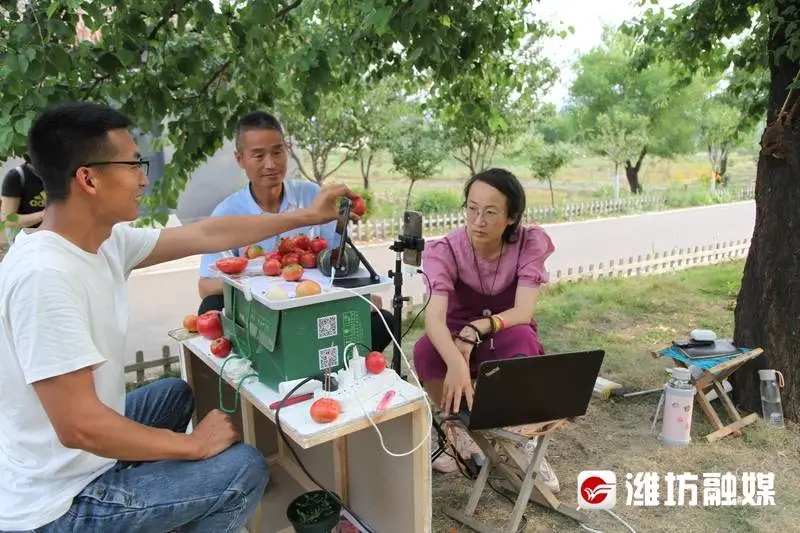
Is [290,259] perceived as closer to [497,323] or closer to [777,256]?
[497,323]

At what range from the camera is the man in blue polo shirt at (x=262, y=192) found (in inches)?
124

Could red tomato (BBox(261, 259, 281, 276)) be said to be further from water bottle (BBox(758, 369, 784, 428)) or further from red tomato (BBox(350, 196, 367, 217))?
water bottle (BBox(758, 369, 784, 428))

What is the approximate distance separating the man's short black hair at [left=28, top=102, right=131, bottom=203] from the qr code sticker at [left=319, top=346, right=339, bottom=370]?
95cm

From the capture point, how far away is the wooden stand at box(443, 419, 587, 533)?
8.36 ft

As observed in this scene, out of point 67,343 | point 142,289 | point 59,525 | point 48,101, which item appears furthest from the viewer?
point 142,289

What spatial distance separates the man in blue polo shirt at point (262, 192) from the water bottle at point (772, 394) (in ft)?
7.89

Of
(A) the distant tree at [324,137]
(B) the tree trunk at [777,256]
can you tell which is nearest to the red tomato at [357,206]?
(B) the tree trunk at [777,256]

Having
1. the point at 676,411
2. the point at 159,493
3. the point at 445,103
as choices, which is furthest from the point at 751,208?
the point at 159,493

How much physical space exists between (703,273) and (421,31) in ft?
21.0

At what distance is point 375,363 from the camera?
2.11m

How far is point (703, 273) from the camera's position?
26.9ft

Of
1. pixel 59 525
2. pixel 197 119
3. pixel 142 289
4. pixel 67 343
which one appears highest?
pixel 197 119

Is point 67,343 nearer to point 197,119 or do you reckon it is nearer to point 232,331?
point 232,331

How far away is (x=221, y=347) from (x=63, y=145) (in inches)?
40.5
